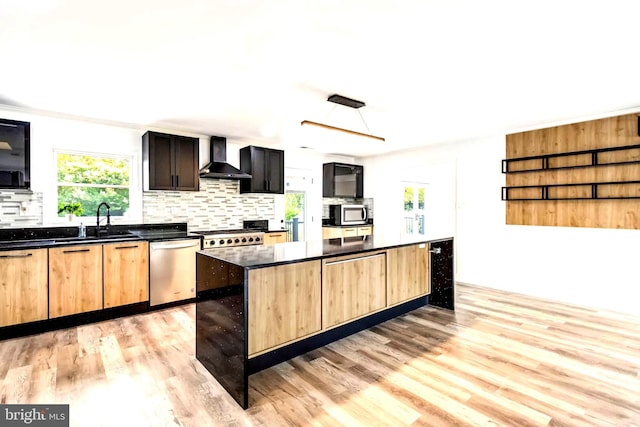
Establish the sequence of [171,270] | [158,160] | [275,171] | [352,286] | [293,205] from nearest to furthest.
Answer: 1. [352,286]
2. [171,270]
3. [158,160]
4. [275,171]
5. [293,205]

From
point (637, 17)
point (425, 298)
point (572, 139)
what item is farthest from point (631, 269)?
point (637, 17)

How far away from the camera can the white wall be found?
3.81 meters

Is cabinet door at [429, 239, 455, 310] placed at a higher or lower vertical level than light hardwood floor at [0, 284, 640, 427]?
higher

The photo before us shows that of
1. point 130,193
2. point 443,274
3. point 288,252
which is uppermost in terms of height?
point 130,193

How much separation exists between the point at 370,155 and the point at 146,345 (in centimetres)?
537

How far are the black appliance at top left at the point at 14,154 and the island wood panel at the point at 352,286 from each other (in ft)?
11.8

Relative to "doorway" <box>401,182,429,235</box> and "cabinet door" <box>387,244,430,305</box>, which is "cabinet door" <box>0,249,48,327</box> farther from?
"doorway" <box>401,182,429,235</box>

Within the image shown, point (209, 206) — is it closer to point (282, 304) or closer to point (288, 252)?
point (288, 252)

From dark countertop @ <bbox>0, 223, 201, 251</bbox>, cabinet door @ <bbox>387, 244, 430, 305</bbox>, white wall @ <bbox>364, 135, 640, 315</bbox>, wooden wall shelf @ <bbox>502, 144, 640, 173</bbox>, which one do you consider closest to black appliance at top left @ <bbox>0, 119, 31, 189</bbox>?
dark countertop @ <bbox>0, 223, 201, 251</bbox>

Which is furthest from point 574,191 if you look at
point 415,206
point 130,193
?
point 130,193

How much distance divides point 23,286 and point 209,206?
7.79ft

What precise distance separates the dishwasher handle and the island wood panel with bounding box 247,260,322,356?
7.81ft

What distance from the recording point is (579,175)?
401 centimetres

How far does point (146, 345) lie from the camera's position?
9.38 feet
